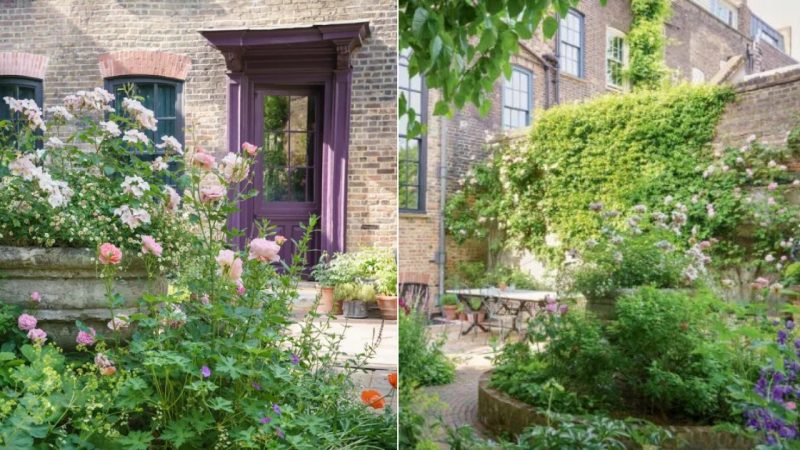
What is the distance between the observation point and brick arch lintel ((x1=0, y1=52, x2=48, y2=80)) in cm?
150

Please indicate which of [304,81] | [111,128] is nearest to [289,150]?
[304,81]

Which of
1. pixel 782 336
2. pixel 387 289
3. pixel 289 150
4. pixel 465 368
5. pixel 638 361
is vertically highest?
pixel 289 150

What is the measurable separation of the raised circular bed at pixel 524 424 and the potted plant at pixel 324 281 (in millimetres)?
708

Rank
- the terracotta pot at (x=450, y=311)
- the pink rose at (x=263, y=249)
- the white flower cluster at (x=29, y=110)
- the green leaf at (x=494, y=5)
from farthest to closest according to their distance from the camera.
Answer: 1. the terracotta pot at (x=450, y=311)
2. the green leaf at (x=494, y=5)
3. the white flower cluster at (x=29, y=110)
4. the pink rose at (x=263, y=249)

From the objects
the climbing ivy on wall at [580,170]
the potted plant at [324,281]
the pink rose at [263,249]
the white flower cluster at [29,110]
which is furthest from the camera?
the climbing ivy on wall at [580,170]

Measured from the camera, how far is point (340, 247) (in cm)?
156

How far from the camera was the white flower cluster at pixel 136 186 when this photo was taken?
139 cm

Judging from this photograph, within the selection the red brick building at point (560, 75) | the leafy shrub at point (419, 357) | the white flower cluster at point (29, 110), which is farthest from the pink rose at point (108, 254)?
the leafy shrub at point (419, 357)

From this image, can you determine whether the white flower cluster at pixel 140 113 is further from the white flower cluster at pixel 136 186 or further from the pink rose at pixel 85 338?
the pink rose at pixel 85 338

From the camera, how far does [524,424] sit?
1.89m

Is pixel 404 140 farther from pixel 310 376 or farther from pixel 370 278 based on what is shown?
pixel 310 376

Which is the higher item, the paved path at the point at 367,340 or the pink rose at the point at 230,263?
the pink rose at the point at 230,263

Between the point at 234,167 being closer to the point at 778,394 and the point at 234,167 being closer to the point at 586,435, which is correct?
the point at 586,435

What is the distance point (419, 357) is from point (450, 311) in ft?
0.73
